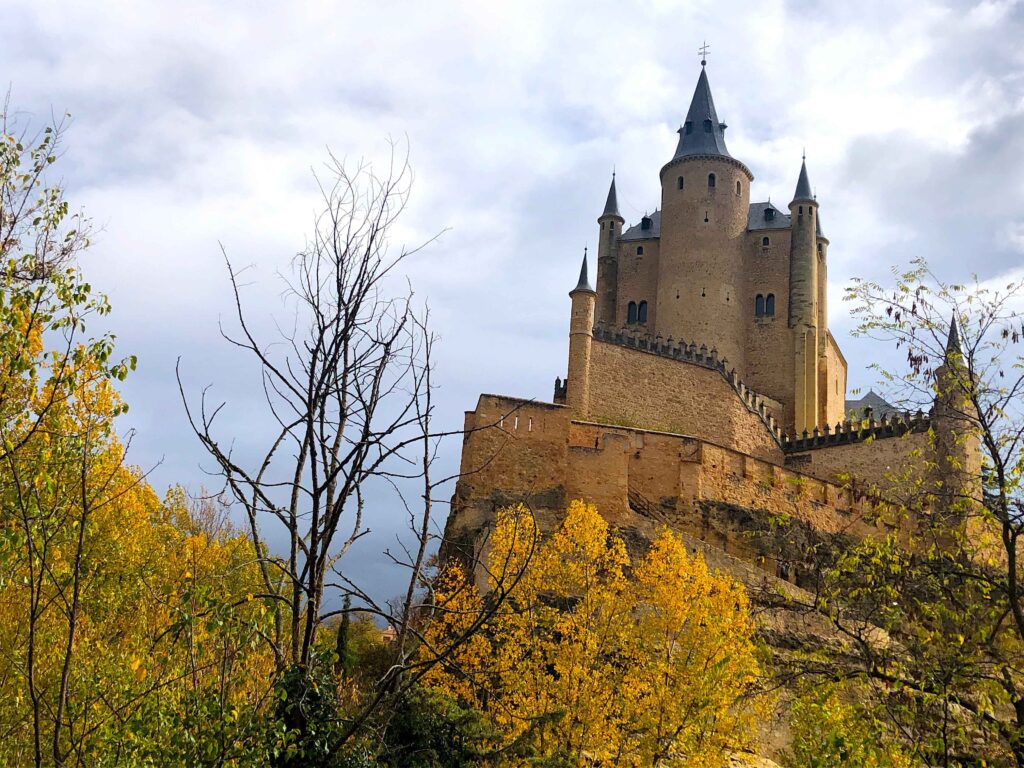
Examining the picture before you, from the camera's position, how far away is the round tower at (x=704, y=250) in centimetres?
5081

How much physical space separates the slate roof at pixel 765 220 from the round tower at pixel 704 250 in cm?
125

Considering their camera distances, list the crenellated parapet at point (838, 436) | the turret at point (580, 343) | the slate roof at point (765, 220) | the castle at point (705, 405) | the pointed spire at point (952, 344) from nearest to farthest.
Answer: the pointed spire at point (952, 344), the castle at point (705, 405), the turret at point (580, 343), the crenellated parapet at point (838, 436), the slate roof at point (765, 220)

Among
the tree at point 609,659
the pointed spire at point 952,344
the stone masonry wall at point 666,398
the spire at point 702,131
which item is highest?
the spire at point 702,131

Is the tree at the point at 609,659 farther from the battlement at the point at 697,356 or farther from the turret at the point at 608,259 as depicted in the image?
the turret at the point at 608,259

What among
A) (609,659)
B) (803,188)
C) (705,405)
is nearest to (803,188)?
(803,188)

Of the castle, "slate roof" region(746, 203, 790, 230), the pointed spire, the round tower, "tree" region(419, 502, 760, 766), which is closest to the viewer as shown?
the pointed spire

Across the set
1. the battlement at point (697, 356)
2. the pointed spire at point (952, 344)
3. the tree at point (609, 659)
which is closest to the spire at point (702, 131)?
the battlement at point (697, 356)

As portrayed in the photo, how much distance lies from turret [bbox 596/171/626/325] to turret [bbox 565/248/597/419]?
1431 centimetres

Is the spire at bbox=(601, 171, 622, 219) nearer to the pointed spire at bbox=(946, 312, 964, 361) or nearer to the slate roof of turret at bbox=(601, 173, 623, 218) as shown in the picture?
the slate roof of turret at bbox=(601, 173, 623, 218)

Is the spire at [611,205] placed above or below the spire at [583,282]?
above

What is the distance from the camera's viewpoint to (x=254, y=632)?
754 centimetres

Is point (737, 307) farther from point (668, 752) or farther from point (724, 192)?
point (668, 752)

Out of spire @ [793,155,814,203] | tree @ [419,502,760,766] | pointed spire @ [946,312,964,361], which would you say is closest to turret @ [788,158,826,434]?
spire @ [793,155,814,203]

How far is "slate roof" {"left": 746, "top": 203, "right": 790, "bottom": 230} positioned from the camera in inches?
2117
